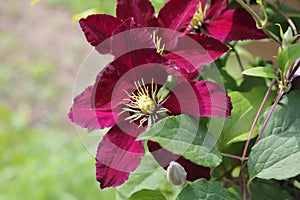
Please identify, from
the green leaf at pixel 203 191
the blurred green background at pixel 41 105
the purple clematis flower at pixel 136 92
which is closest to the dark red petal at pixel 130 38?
the purple clematis flower at pixel 136 92

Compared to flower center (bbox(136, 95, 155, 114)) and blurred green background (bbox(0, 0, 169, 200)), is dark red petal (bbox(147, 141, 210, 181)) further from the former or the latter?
blurred green background (bbox(0, 0, 169, 200))

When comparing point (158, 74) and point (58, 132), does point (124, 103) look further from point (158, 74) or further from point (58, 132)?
point (58, 132)

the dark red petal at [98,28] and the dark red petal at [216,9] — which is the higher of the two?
the dark red petal at [98,28]

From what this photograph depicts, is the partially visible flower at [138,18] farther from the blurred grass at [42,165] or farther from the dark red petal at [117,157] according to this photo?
the blurred grass at [42,165]

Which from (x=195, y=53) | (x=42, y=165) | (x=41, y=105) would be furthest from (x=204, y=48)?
(x=41, y=105)

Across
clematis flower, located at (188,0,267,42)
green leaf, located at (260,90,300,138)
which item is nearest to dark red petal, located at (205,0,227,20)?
clematis flower, located at (188,0,267,42)

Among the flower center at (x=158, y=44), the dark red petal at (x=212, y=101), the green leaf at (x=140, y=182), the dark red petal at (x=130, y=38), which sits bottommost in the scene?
the green leaf at (x=140, y=182)
